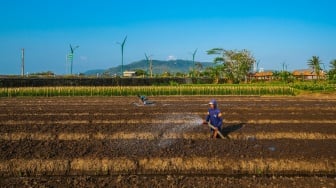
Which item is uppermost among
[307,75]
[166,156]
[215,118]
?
[307,75]

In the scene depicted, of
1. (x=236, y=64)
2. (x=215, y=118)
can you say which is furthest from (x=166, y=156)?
(x=236, y=64)

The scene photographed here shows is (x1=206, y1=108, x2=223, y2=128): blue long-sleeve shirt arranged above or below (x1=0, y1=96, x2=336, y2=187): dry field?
above

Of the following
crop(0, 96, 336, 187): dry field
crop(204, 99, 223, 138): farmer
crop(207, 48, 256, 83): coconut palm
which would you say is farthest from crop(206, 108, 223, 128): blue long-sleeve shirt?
crop(207, 48, 256, 83): coconut palm

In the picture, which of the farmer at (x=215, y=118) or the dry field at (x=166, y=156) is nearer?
the dry field at (x=166, y=156)

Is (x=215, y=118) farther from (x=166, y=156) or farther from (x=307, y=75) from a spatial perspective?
(x=307, y=75)

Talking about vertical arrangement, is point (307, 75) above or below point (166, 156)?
above

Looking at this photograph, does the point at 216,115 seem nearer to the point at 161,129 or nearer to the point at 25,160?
the point at 161,129

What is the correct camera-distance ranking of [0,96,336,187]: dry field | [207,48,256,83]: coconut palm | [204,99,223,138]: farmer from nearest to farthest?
[0,96,336,187]: dry field
[204,99,223,138]: farmer
[207,48,256,83]: coconut palm

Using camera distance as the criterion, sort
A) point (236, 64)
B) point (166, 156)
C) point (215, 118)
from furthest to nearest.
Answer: point (236, 64), point (215, 118), point (166, 156)

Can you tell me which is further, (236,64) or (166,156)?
(236,64)

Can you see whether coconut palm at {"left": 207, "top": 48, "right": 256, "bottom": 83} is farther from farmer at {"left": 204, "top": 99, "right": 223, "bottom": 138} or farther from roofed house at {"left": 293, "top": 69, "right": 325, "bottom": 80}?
farmer at {"left": 204, "top": 99, "right": 223, "bottom": 138}

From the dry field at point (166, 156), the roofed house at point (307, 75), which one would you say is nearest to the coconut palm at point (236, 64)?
the roofed house at point (307, 75)

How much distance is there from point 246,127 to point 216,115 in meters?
2.81

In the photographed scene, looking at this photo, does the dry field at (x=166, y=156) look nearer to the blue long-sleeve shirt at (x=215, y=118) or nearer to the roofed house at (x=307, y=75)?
the blue long-sleeve shirt at (x=215, y=118)
